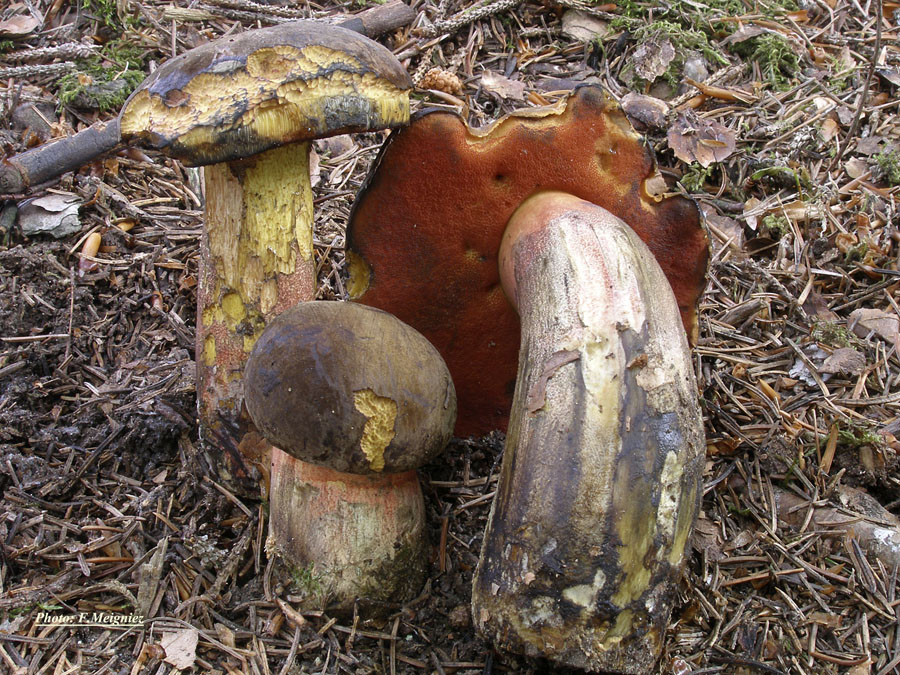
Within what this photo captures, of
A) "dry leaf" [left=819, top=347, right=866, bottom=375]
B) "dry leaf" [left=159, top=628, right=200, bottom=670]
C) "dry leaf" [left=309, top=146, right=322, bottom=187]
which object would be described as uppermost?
"dry leaf" [left=309, top=146, right=322, bottom=187]

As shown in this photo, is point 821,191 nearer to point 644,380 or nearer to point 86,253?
point 644,380

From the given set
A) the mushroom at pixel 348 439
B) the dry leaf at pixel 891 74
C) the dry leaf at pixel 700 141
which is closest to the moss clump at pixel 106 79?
the mushroom at pixel 348 439

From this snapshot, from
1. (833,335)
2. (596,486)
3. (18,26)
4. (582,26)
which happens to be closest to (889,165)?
(833,335)

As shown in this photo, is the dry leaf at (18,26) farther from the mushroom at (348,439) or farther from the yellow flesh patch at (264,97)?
the mushroom at (348,439)

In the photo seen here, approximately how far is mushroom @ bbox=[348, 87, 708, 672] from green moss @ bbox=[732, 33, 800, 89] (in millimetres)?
1500

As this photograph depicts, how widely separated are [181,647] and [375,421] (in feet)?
2.29

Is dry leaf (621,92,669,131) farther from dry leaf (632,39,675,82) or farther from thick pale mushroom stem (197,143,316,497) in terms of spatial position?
thick pale mushroom stem (197,143,316,497)

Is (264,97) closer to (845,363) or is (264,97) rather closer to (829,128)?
(845,363)

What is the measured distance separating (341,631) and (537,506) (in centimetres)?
66

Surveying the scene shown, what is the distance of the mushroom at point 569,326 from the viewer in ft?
4.28

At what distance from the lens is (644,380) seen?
1.38 metres

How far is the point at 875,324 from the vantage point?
2.23 metres

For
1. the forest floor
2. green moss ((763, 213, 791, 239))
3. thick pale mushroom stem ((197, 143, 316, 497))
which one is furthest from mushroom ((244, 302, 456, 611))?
green moss ((763, 213, 791, 239))

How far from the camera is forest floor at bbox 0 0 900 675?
5.43 feet
